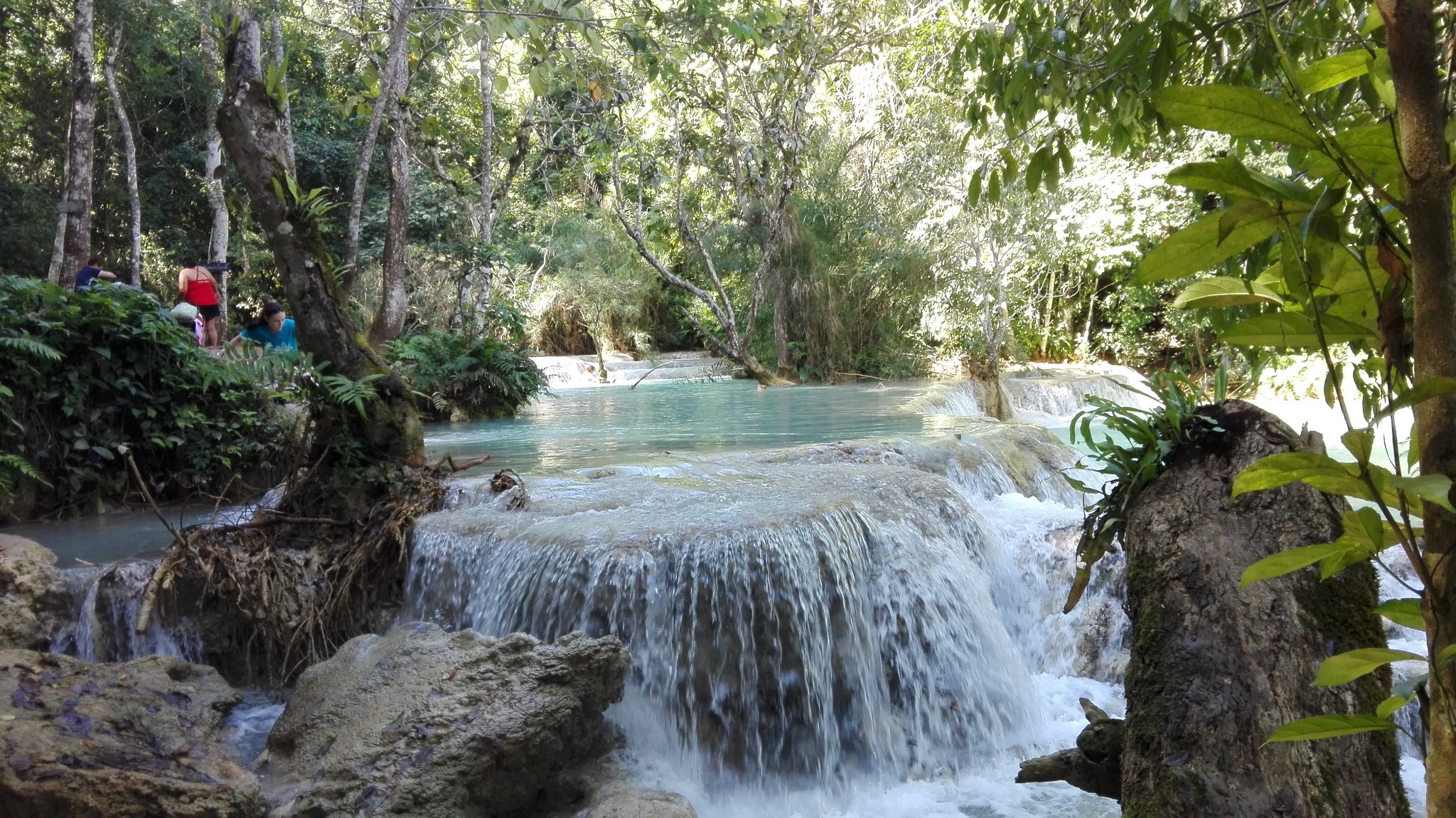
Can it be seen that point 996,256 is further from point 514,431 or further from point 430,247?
point 430,247

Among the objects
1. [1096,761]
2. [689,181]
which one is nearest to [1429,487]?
[1096,761]

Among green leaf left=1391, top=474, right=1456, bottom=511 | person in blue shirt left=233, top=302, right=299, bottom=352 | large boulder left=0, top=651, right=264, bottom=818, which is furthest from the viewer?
person in blue shirt left=233, top=302, right=299, bottom=352

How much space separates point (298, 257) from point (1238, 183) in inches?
230

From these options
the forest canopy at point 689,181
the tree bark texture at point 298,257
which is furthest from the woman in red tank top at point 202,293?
the tree bark texture at point 298,257

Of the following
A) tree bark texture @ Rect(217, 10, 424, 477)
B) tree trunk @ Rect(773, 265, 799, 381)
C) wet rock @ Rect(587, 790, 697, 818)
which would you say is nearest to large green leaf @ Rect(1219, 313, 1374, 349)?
wet rock @ Rect(587, 790, 697, 818)

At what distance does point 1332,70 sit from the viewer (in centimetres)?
82

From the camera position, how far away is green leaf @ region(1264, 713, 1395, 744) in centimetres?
68

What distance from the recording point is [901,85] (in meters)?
15.8

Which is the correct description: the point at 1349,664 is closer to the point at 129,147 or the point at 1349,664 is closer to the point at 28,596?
the point at 28,596

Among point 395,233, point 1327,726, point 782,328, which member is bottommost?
point 1327,726

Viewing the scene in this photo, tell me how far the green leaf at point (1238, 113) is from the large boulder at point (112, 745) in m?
3.92

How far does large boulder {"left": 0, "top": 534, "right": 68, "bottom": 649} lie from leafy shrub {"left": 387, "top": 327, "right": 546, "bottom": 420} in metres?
7.51

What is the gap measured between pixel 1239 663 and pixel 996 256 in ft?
41.8

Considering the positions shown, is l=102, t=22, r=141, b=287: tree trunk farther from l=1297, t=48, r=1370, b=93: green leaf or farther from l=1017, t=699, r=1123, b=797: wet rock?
l=1297, t=48, r=1370, b=93: green leaf
